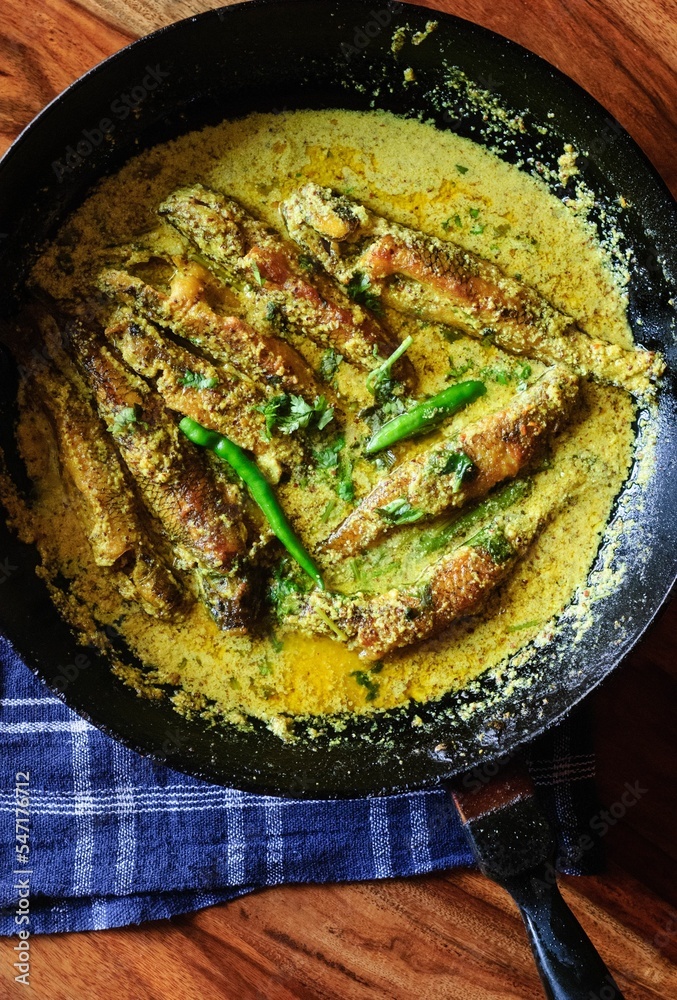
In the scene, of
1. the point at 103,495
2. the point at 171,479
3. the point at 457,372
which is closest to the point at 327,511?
the point at 171,479

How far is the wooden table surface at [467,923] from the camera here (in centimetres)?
358

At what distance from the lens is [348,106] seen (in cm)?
366

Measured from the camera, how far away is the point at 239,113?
3629 millimetres

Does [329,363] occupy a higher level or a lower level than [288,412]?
higher

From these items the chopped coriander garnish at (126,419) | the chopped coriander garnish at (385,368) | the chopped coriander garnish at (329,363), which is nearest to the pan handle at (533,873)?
the chopped coriander garnish at (385,368)

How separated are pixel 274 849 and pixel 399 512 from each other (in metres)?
1.47

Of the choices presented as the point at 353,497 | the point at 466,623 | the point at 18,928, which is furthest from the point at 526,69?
the point at 18,928

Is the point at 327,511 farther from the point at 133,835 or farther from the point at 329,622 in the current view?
the point at 133,835

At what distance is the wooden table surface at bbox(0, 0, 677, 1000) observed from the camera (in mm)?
3584

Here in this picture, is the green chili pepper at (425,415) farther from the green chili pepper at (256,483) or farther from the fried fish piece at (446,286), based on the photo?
the green chili pepper at (256,483)

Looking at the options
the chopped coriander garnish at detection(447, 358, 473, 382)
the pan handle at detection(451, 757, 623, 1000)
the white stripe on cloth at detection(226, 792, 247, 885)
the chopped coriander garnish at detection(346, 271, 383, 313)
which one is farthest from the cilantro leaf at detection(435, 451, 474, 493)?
the white stripe on cloth at detection(226, 792, 247, 885)

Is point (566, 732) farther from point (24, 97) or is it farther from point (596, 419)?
point (24, 97)

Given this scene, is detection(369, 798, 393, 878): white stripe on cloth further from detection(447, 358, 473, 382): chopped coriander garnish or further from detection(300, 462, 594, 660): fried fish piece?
detection(447, 358, 473, 382): chopped coriander garnish

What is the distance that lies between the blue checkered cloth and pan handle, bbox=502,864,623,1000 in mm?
665
